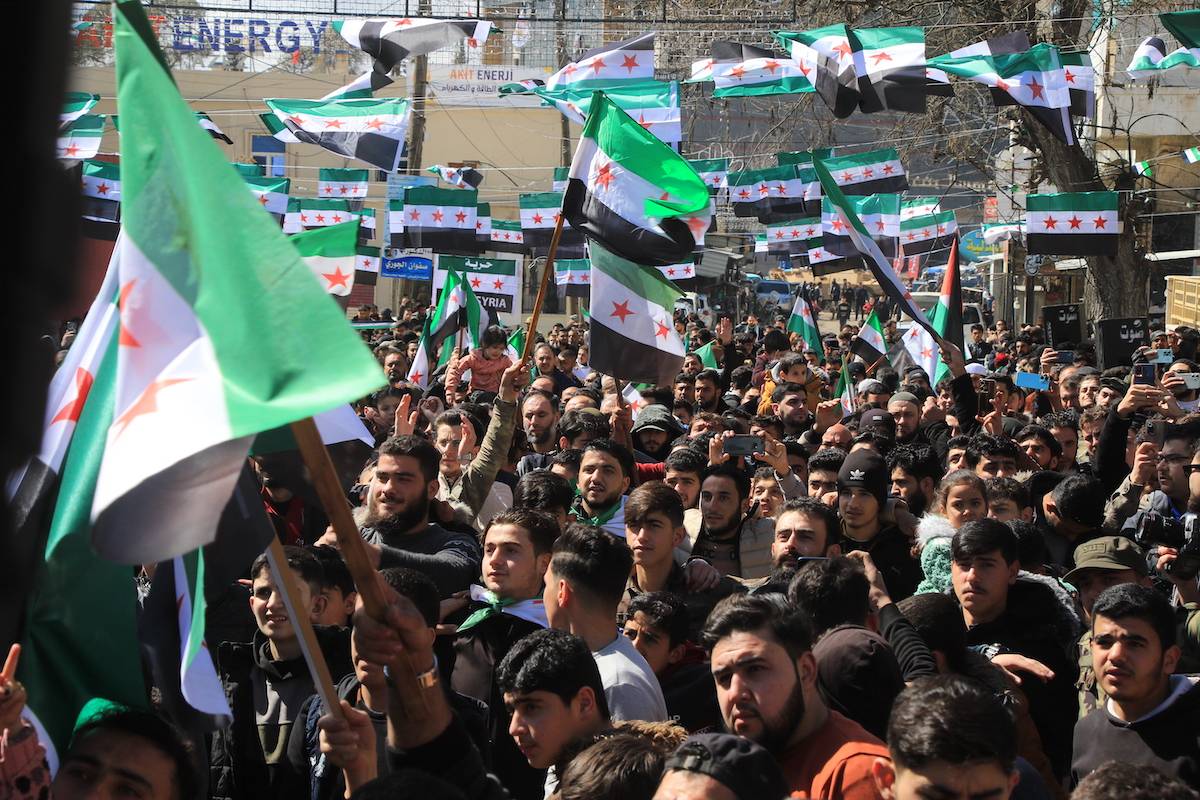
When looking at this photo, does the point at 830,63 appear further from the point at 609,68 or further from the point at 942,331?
the point at 942,331

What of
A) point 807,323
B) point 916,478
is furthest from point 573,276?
point 916,478

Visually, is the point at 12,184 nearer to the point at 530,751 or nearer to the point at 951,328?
the point at 530,751

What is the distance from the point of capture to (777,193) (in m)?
22.4

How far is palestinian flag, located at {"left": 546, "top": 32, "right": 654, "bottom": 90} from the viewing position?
56.0 ft

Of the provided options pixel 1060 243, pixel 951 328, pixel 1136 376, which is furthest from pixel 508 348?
pixel 1060 243

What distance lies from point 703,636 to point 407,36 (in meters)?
13.0

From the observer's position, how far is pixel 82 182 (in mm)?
1188

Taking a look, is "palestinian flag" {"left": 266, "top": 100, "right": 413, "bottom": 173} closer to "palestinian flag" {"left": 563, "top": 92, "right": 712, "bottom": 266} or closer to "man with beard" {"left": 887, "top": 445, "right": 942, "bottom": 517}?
"palestinian flag" {"left": 563, "top": 92, "right": 712, "bottom": 266}

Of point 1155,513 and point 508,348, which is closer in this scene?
point 1155,513

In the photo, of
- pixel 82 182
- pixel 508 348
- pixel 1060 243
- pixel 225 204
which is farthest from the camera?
pixel 1060 243

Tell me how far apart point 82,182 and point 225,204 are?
129 centimetres

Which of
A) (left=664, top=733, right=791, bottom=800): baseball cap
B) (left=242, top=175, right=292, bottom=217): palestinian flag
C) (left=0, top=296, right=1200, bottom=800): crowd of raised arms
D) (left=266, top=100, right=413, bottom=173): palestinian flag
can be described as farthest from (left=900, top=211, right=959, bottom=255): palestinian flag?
(left=664, top=733, right=791, bottom=800): baseball cap

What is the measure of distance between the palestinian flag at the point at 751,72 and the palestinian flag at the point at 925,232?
5739 millimetres

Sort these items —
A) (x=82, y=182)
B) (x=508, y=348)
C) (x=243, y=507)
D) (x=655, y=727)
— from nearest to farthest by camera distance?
(x=82, y=182) → (x=243, y=507) → (x=655, y=727) → (x=508, y=348)
